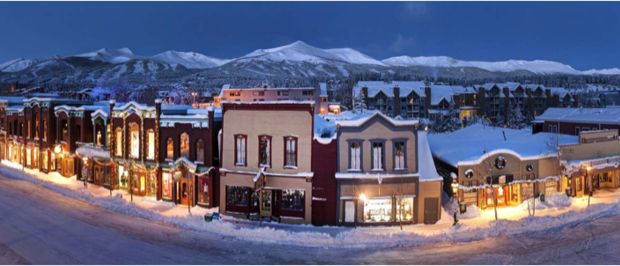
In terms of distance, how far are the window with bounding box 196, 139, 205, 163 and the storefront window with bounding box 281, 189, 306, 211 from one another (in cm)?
712

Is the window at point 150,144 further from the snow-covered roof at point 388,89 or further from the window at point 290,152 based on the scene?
the snow-covered roof at point 388,89

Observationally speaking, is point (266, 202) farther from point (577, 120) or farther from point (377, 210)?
point (577, 120)

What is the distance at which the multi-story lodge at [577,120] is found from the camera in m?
52.1

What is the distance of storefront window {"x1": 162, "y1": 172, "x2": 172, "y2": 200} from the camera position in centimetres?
3525

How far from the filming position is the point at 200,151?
33.9 m

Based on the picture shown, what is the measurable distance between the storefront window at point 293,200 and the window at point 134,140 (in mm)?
13690

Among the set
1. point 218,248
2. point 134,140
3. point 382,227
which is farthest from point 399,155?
point 134,140

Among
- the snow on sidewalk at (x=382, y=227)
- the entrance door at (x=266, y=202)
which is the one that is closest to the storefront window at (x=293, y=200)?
the entrance door at (x=266, y=202)

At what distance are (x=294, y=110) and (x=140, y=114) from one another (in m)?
13.6

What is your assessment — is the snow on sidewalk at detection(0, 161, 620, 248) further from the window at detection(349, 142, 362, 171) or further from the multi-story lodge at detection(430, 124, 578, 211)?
the window at detection(349, 142, 362, 171)

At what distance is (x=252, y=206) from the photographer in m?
30.4

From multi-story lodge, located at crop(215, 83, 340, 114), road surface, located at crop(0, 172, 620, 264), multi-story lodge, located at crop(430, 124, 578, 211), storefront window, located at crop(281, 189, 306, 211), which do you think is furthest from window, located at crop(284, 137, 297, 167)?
multi-story lodge, located at crop(215, 83, 340, 114)

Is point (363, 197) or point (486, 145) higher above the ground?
point (486, 145)

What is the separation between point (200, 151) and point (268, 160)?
20.5 feet
